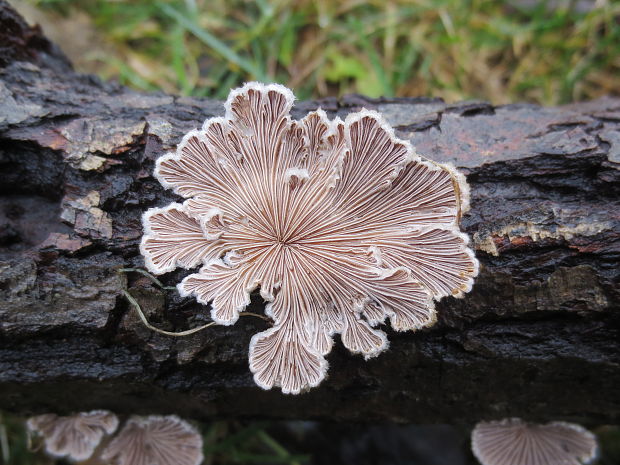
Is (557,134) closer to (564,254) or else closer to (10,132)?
(564,254)

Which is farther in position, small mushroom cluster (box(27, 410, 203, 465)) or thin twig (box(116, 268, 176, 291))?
small mushroom cluster (box(27, 410, 203, 465))

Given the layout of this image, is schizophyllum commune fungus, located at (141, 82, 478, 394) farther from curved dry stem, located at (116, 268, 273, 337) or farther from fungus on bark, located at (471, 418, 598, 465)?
fungus on bark, located at (471, 418, 598, 465)

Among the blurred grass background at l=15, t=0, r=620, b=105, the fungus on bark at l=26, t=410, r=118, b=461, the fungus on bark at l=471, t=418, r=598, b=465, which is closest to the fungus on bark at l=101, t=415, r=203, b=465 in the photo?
the fungus on bark at l=26, t=410, r=118, b=461

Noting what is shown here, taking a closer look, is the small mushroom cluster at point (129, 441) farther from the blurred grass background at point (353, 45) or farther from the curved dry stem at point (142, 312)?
the blurred grass background at point (353, 45)

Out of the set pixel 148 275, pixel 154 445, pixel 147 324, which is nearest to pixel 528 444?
pixel 154 445

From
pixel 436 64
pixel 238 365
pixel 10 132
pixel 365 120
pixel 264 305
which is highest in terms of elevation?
pixel 436 64

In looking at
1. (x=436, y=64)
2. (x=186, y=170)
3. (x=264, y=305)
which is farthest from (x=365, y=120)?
(x=436, y=64)

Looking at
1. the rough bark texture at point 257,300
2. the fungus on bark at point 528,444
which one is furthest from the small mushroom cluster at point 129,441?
the fungus on bark at point 528,444
